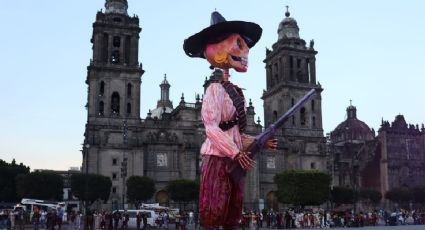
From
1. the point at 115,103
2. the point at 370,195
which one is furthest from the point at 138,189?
the point at 370,195

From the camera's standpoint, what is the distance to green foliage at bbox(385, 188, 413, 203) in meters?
65.8

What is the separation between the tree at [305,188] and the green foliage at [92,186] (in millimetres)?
16655

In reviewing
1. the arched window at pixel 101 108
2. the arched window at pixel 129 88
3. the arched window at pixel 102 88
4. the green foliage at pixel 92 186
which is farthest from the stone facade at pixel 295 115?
the arched window at pixel 102 88

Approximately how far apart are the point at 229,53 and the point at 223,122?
1.34 metres

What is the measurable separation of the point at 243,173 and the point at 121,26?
163 ft

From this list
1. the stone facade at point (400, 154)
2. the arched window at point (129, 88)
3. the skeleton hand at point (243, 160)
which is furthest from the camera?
the stone facade at point (400, 154)

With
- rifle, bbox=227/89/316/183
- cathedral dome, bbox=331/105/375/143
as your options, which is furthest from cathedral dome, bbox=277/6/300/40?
rifle, bbox=227/89/316/183

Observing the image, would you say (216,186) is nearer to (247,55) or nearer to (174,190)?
(247,55)

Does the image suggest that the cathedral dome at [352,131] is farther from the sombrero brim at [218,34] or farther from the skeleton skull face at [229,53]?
the skeleton skull face at [229,53]

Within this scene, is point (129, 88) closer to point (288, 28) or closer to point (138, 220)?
point (288, 28)

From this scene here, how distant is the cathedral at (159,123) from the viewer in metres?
54.2

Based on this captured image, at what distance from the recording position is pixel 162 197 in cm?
5622

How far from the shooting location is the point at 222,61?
9695 mm

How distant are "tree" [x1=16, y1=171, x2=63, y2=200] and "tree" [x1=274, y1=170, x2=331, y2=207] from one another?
21999 mm
